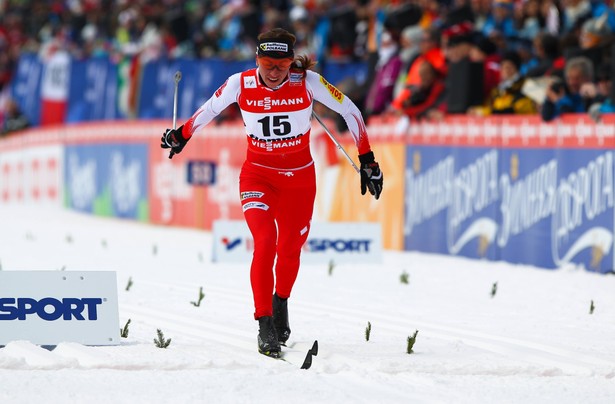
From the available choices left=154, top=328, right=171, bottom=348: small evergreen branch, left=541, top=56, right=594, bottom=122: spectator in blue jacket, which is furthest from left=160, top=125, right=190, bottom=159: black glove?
left=541, top=56, right=594, bottom=122: spectator in blue jacket

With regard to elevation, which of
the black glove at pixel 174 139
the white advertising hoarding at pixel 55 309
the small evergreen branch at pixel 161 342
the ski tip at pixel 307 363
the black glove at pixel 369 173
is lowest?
the ski tip at pixel 307 363

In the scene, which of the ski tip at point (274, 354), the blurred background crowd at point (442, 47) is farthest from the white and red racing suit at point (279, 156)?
the blurred background crowd at point (442, 47)

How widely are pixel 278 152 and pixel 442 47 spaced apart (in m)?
8.39

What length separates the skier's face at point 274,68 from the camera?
8.07 metres

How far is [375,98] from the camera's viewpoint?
16906mm

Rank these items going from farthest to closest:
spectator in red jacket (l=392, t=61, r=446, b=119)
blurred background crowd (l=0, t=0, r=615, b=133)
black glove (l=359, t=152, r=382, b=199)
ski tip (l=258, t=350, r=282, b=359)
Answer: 1. spectator in red jacket (l=392, t=61, r=446, b=119)
2. blurred background crowd (l=0, t=0, r=615, b=133)
3. black glove (l=359, t=152, r=382, b=199)
4. ski tip (l=258, t=350, r=282, b=359)

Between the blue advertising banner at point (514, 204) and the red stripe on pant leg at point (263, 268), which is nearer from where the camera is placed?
the red stripe on pant leg at point (263, 268)

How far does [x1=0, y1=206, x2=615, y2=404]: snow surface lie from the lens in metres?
6.77

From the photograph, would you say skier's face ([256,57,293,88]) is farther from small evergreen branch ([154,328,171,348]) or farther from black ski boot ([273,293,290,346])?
small evergreen branch ([154,328,171,348])

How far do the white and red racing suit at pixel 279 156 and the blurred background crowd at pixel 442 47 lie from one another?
526 centimetres

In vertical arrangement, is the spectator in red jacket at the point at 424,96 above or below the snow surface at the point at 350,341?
above

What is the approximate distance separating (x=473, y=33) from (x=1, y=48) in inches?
913

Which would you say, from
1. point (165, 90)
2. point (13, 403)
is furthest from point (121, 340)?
point (165, 90)

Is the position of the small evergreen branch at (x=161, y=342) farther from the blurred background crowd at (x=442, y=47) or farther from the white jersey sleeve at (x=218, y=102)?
the blurred background crowd at (x=442, y=47)
